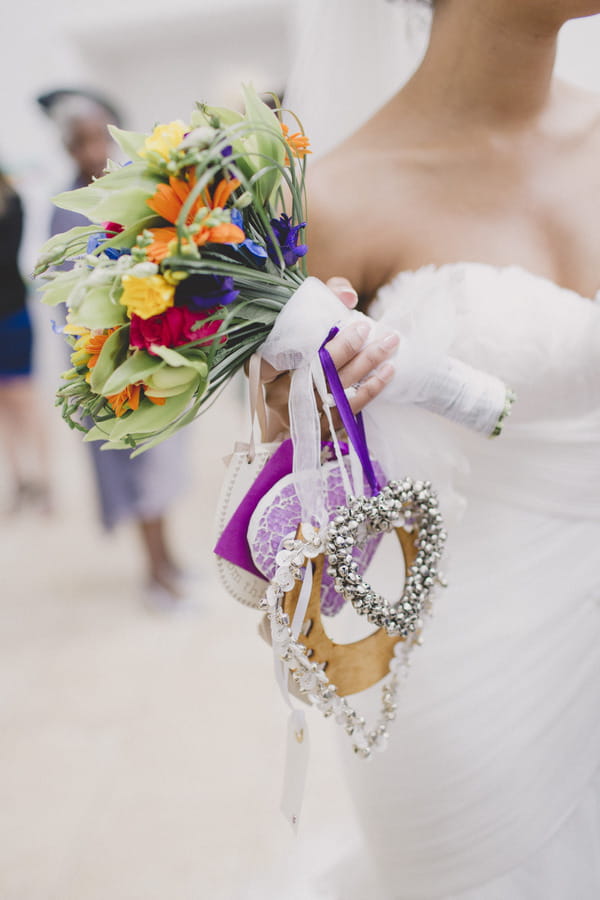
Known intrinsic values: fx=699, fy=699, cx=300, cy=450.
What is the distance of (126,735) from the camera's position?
1.93 m

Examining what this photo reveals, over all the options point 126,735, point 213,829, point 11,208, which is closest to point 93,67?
point 11,208

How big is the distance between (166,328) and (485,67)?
2.01ft

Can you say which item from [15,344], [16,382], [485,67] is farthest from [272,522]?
[16,382]

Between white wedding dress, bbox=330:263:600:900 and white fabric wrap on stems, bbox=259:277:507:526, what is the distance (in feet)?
0.30

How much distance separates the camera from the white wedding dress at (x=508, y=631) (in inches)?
34.8

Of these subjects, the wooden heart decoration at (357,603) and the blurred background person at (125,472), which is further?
the blurred background person at (125,472)

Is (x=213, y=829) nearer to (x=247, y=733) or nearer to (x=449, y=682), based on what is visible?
(x=247, y=733)

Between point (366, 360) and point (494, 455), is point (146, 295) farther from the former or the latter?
point (494, 455)

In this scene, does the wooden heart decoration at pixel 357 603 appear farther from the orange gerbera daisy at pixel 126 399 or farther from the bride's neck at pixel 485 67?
the bride's neck at pixel 485 67

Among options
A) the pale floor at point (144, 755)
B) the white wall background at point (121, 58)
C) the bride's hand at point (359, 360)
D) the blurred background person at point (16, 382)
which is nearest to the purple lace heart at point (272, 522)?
the bride's hand at point (359, 360)

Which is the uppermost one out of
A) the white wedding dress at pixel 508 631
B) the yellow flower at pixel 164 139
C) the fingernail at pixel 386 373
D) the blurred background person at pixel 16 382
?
the yellow flower at pixel 164 139

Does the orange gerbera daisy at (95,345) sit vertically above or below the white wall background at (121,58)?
above

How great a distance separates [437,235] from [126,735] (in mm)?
1601

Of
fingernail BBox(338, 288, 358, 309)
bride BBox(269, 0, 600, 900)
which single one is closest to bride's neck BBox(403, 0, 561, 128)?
bride BBox(269, 0, 600, 900)
